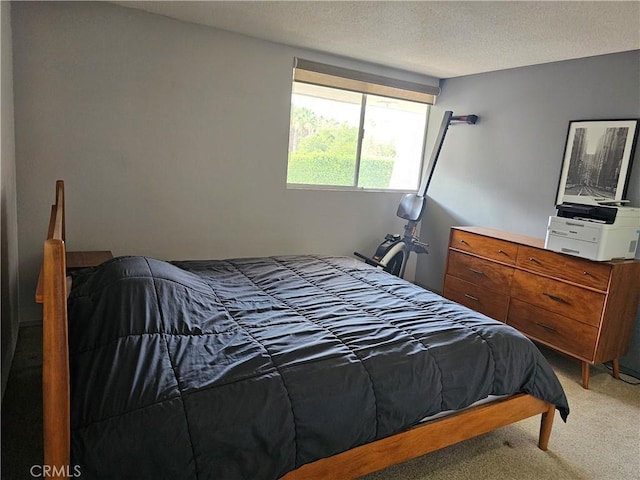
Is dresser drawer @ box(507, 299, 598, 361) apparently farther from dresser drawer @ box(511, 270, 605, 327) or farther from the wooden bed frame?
the wooden bed frame

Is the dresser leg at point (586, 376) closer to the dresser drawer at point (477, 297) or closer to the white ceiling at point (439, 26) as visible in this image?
the dresser drawer at point (477, 297)

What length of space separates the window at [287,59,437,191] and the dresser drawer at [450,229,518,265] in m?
1.11

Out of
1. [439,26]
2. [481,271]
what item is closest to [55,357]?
[439,26]

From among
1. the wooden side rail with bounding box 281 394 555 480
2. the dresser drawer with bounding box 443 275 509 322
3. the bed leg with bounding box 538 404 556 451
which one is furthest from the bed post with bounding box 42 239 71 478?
the dresser drawer with bounding box 443 275 509 322

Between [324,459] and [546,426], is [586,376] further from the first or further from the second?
[324,459]

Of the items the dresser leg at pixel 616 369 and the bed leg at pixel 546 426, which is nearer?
the bed leg at pixel 546 426

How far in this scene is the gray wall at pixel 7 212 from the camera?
2.19 metres

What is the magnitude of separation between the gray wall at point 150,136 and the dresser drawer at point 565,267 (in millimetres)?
1842

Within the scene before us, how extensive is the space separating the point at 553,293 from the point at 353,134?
2265mm

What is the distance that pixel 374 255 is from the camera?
4.31 meters

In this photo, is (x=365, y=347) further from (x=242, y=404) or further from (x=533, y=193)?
(x=533, y=193)

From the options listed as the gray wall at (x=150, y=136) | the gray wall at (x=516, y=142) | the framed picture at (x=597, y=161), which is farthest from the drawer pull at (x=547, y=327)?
the gray wall at (x=150, y=136)

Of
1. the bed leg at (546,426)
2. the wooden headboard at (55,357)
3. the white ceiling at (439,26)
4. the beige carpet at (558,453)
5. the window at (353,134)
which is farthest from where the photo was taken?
the window at (353,134)

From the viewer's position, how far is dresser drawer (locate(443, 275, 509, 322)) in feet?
11.0
